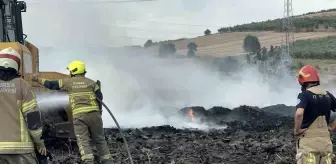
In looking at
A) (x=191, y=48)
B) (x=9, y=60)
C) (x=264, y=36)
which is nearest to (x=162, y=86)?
(x=191, y=48)

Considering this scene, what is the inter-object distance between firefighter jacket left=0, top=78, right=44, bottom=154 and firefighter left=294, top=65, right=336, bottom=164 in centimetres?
303

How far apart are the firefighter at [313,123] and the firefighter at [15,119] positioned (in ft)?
9.82

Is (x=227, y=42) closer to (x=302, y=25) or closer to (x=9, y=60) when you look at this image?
(x=302, y=25)

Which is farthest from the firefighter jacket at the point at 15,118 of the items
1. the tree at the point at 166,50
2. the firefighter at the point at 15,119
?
the tree at the point at 166,50

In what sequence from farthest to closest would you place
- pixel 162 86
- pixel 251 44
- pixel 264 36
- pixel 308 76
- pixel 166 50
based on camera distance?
pixel 264 36, pixel 251 44, pixel 166 50, pixel 162 86, pixel 308 76

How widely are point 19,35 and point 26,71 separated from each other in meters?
1.11

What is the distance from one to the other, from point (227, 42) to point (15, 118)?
57667 millimetres

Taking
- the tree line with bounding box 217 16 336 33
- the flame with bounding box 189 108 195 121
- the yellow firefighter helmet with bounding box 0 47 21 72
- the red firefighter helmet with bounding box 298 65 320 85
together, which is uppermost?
the yellow firefighter helmet with bounding box 0 47 21 72

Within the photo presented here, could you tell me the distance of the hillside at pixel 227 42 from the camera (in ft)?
188

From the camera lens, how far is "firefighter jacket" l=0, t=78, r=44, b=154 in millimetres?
5695

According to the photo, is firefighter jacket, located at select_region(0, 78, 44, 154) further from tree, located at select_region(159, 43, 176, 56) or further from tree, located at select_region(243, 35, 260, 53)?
tree, located at select_region(243, 35, 260, 53)

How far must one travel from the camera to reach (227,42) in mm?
62656

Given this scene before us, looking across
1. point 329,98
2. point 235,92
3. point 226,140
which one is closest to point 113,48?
point 235,92

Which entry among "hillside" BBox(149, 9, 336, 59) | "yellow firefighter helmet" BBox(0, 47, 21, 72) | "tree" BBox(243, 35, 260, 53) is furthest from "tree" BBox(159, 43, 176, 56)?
"yellow firefighter helmet" BBox(0, 47, 21, 72)
